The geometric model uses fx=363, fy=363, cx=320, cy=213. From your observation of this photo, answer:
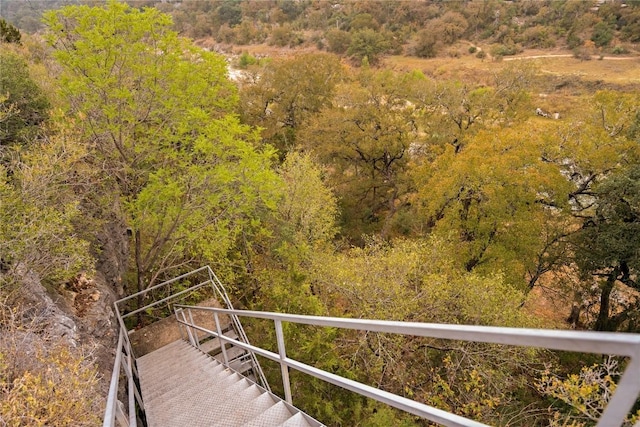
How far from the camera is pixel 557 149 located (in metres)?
14.6

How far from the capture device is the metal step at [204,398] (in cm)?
336

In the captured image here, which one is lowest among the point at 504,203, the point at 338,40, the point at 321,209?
the point at 504,203

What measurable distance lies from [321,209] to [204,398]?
1230 cm

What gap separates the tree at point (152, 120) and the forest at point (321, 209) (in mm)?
67

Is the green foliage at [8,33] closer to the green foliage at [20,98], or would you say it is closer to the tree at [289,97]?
the green foliage at [20,98]

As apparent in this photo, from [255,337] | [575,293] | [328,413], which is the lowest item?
[575,293]

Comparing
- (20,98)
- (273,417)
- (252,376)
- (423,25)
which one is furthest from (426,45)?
(273,417)

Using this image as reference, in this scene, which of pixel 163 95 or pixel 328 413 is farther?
pixel 163 95

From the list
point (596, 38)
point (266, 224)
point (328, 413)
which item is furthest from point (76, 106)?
point (596, 38)

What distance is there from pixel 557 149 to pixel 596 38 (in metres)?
47.7

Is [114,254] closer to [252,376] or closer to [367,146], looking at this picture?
[252,376]

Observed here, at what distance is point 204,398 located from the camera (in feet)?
→ 15.0

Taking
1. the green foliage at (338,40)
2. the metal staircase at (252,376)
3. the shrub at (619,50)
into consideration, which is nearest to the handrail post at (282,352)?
the metal staircase at (252,376)

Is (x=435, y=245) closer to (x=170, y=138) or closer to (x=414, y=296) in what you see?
(x=414, y=296)
